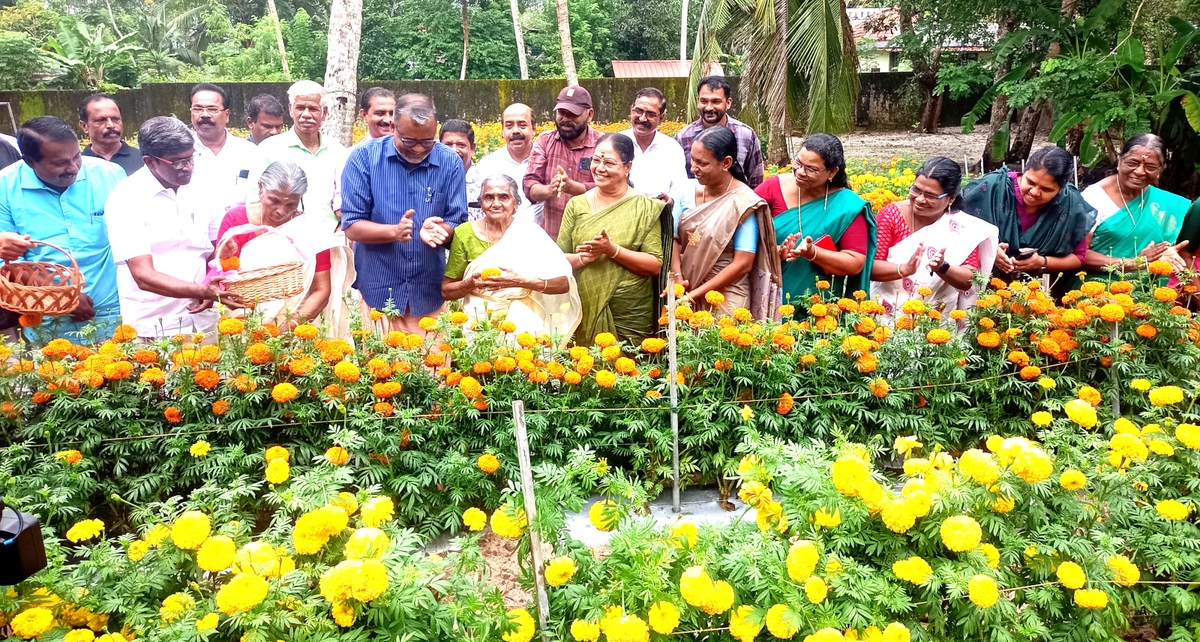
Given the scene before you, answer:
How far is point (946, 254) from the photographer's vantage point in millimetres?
4938

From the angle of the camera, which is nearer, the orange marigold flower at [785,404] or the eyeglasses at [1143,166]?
the orange marigold flower at [785,404]

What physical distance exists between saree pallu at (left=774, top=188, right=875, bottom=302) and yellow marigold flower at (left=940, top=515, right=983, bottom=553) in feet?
8.33

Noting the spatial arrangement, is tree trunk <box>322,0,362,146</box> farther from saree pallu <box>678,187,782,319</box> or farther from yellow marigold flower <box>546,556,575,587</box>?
yellow marigold flower <box>546,556,575,587</box>

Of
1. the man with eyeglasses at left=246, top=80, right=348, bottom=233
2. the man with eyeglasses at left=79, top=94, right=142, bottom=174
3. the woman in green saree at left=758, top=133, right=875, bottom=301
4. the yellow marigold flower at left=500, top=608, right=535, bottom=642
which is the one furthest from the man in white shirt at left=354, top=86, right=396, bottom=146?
Result: the yellow marigold flower at left=500, top=608, right=535, bottom=642

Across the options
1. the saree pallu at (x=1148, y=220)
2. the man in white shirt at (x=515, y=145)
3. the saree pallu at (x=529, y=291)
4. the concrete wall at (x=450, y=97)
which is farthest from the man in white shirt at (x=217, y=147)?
the concrete wall at (x=450, y=97)

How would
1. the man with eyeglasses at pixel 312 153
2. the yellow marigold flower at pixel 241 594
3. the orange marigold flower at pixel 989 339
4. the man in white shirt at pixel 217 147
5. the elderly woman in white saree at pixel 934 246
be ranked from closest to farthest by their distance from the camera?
the yellow marigold flower at pixel 241 594, the orange marigold flower at pixel 989 339, the elderly woman in white saree at pixel 934 246, the man in white shirt at pixel 217 147, the man with eyeglasses at pixel 312 153

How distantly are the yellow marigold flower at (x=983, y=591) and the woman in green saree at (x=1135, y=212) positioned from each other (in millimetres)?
3703

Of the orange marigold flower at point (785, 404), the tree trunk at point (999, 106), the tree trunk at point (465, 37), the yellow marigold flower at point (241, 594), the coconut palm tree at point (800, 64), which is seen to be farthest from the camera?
the tree trunk at point (465, 37)

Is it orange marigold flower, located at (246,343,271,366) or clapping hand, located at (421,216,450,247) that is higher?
clapping hand, located at (421,216,450,247)

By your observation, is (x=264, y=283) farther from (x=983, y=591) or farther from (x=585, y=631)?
(x=983, y=591)

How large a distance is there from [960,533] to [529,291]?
107 inches

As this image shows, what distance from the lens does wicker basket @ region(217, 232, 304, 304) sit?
4.12 metres

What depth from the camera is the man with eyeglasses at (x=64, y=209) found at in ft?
14.8

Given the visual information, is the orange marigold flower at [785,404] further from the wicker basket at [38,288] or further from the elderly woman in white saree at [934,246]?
the wicker basket at [38,288]
